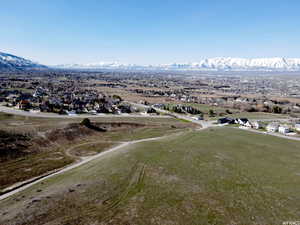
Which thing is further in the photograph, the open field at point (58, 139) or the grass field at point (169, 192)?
the open field at point (58, 139)

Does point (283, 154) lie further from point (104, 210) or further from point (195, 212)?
point (104, 210)

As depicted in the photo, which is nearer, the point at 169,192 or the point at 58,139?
the point at 169,192

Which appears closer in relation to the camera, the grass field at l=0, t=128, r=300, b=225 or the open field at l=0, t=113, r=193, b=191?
the grass field at l=0, t=128, r=300, b=225

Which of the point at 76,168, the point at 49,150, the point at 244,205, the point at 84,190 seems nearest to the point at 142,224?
the point at 84,190

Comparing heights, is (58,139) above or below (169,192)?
below
